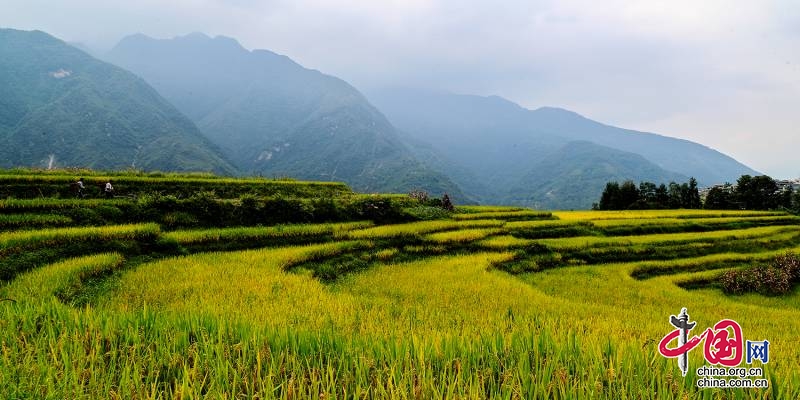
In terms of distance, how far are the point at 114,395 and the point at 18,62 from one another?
252018mm

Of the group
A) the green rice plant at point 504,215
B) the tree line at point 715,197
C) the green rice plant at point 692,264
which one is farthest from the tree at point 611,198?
the green rice plant at point 692,264

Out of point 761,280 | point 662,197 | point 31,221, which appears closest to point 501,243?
point 761,280

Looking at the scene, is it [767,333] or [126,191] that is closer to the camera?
[767,333]

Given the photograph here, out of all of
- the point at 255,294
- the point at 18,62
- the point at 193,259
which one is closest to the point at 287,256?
the point at 193,259

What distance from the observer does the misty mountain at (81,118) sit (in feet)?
391

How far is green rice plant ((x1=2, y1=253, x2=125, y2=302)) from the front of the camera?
270 inches

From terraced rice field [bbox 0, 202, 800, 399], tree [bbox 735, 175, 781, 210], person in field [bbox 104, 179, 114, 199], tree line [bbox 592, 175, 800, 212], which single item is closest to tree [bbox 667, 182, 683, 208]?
tree line [bbox 592, 175, 800, 212]

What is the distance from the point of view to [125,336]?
2.56m

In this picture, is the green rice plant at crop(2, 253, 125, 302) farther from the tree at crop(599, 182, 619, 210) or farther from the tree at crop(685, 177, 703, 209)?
the tree at crop(685, 177, 703, 209)

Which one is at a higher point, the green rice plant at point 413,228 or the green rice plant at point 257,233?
the green rice plant at point 413,228

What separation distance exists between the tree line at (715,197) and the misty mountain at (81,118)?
122509 millimetres

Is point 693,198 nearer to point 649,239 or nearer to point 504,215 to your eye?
point 649,239

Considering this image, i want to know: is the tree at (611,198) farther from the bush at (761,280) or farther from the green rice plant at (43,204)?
the green rice plant at (43,204)

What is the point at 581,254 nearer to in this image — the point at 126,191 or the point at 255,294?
the point at 255,294
